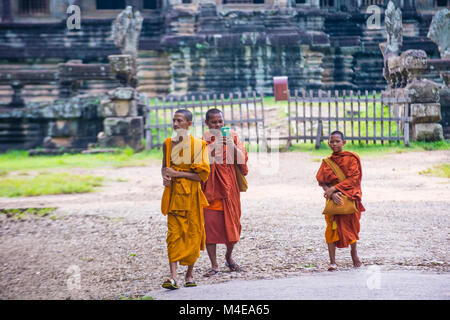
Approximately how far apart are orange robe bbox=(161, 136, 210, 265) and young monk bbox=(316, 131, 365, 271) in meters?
1.03

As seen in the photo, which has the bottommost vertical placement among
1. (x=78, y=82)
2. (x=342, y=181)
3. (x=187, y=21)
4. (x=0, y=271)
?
(x=0, y=271)

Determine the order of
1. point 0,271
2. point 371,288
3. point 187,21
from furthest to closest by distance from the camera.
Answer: point 187,21 → point 0,271 → point 371,288

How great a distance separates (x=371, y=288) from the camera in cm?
378

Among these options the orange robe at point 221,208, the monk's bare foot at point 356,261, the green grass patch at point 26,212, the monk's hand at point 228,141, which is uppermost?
the monk's hand at point 228,141

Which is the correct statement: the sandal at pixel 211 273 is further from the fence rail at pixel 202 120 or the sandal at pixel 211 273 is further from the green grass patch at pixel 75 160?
the fence rail at pixel 202 120

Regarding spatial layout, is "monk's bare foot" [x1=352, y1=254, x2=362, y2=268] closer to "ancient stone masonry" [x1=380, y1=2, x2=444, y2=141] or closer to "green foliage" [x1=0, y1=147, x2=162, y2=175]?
"green foliage" [x1=0, y1=147, x2=162, y2=175]

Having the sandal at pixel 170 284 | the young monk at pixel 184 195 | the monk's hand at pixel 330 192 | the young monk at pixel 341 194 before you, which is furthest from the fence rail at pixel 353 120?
the sandal at pixel 170 284

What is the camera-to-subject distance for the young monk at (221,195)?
4762mm

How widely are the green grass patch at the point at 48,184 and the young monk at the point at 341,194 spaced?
16.8ft

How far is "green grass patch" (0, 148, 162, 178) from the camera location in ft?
37.3

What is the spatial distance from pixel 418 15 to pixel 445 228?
51.1 feet
